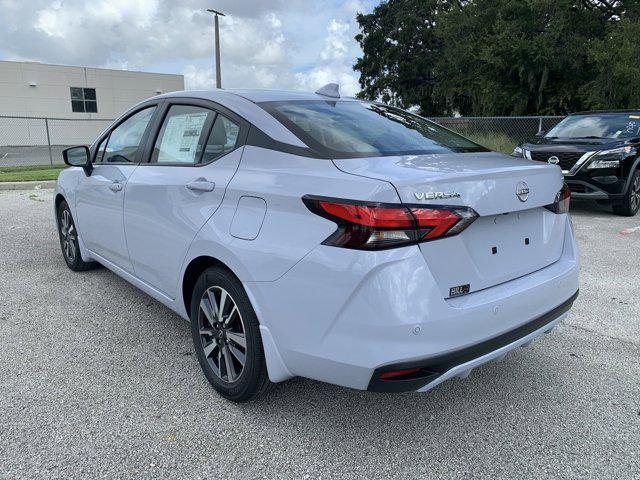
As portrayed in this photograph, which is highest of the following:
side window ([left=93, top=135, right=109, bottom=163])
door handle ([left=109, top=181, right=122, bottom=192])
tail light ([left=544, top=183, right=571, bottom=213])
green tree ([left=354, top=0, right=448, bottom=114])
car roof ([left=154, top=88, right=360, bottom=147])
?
green tree ([left=354, top=0, right=448, bottom=114])

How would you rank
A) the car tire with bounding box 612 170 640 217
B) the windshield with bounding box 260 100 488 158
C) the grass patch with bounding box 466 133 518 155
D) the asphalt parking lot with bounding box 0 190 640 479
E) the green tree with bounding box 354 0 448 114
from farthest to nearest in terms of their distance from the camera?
the green tree with bounding box 354 0 448 114 → the grass patch with bounding box 466 133 518 155 → the car tire with bounding box 612 170 640 217 → the windshield with bounding box 260 100 488 158 → the asphalt parking lot with bounding box 0 190 640 479

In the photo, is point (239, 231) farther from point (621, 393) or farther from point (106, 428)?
point (621, 393)

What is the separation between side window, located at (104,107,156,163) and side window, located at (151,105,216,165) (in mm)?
315

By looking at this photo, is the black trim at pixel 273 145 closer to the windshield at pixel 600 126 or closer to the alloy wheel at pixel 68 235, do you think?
the alloy wheel at pixel 68 235

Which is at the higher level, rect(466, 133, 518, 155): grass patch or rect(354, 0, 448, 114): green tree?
rect(354, 0, 448, 114): green tree

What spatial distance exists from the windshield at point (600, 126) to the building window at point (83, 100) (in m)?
31.8

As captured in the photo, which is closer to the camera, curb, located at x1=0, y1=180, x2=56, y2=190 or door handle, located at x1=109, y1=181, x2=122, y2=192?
door handle, located at x1=109, y1=181, x2=122, y2=192

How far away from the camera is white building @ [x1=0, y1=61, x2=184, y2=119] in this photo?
102 ft

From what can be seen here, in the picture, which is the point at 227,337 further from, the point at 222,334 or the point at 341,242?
the point at 341,242

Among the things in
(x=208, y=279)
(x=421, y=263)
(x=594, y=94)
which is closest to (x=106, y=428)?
(x=208, y=279)

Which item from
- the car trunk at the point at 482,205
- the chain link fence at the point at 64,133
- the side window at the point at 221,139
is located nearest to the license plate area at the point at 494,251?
the car trunk at the point at 482,205

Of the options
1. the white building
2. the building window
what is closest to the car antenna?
the white building

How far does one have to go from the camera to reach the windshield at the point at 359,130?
259 cm

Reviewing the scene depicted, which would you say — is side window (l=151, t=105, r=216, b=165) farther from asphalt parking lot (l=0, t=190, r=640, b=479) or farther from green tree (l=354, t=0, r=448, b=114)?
green tree (l=354, t=0, r=448, b=114)
